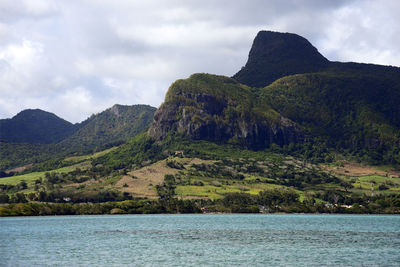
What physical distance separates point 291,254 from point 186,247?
24.8 metres

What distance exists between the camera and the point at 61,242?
389 ft

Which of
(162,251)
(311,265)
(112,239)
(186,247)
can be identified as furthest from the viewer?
(112,239)

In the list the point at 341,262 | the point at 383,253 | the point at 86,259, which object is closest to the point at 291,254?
the point at 341,262

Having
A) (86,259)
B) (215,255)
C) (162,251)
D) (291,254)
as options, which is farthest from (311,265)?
(86,259)

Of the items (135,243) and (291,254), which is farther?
(135,243)

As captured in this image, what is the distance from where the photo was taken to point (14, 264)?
7969cm

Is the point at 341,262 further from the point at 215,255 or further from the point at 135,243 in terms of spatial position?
the point at 135,243

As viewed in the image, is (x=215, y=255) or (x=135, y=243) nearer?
(x=215, y=255)

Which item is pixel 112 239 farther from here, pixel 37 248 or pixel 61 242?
pixel 37 248

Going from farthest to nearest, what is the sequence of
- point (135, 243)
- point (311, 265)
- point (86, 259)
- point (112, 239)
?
point (112, 239) → point (135, 243) → point (86, 259) → point (311, 265)

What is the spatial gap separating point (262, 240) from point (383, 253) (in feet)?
110

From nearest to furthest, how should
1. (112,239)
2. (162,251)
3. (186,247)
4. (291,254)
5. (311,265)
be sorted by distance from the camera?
(311,265)
(291,254)
(162,251)
(186,247)
(112,239)

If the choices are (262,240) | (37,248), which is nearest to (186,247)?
(262,240)

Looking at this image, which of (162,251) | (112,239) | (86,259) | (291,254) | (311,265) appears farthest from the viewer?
(112,239)
